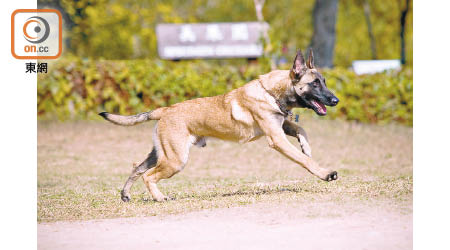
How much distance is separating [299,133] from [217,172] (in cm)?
420

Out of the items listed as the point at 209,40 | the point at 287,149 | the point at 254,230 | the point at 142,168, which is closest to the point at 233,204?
the point at 287,149

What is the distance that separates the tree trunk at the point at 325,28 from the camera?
2212 cm

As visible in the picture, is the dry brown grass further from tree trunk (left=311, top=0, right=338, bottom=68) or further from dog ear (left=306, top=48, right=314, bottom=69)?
tree trunk (left=311, top=0, right=338, bottom=68)

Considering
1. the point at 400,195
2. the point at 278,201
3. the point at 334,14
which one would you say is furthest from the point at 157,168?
the point at 334,14

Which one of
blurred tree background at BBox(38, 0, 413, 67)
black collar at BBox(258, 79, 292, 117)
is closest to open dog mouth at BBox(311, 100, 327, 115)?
black collar at BBox(258, 79, 292, 117)

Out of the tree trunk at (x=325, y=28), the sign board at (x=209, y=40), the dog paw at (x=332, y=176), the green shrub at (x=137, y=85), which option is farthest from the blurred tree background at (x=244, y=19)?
the dog paw at (x=332, y=176)

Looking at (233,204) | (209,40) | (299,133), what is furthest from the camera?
(209,40)

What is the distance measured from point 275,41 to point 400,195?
1043 cm

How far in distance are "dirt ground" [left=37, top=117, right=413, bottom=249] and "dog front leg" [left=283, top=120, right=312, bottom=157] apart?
55cm

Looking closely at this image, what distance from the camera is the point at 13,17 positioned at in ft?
26.6

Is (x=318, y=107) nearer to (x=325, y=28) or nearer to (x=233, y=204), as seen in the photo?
(x=233, y=204)

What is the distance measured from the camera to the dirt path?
6.55 metres

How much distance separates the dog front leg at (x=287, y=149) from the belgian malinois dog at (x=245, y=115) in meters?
0.01

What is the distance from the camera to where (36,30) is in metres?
8.38
